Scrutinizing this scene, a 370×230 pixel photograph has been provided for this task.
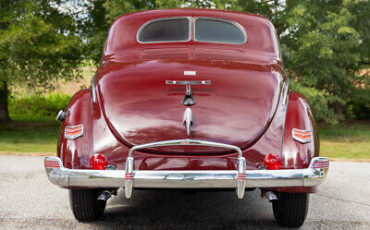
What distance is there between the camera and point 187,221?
4141 millimetres

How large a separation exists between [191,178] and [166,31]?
6.11 ft

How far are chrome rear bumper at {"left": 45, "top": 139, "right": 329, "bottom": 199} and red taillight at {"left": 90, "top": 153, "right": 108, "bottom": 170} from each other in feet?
0.21

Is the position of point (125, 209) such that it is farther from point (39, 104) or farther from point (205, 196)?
point (39, 104)

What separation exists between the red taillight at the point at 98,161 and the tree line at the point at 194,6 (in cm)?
1063

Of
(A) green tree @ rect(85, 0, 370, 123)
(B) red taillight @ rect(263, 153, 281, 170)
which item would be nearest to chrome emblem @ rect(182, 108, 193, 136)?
(B) red taillight @ rect(263, 153, 281, 170)

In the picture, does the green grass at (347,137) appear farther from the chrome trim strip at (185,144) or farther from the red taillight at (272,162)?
the chrome trim strip at (185,144)

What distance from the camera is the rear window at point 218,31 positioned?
4.41 meters

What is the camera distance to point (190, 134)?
128 inches

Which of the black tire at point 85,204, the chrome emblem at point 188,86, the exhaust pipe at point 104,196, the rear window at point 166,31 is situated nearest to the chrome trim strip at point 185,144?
the chrome emblem at point 188,86

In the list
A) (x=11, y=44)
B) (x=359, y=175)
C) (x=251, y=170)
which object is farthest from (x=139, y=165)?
(x=11, y=44)

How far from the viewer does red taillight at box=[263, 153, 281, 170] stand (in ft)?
10.6

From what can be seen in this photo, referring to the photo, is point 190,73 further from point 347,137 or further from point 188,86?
point 347,137

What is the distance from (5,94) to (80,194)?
53.7 ft

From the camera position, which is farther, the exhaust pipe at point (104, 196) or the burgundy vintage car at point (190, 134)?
the exhaust pipe at point (104, 196)
